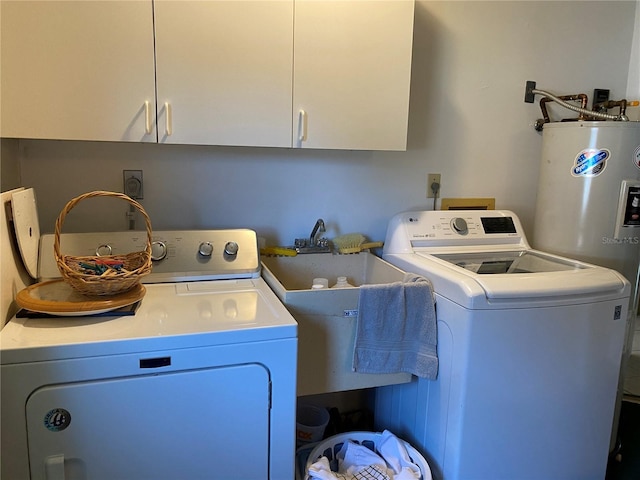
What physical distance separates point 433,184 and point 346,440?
1189mm

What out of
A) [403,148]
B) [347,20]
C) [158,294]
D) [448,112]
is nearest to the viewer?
[158,294]

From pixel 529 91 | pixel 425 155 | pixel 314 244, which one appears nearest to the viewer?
pixel 314 244

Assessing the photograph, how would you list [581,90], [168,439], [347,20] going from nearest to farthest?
[168,439], [347,20], [581,90]

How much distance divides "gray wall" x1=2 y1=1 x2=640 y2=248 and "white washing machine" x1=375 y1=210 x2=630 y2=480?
0.55 metres

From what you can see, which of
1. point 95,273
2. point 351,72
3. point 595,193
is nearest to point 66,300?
point 95,273

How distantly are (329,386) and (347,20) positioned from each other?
128 centimetres

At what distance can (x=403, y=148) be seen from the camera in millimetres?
1893

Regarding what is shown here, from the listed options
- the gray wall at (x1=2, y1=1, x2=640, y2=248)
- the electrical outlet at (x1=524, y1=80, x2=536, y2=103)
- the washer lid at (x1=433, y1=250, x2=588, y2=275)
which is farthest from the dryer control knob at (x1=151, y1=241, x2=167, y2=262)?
the electrical outlet at (x1=524, y1=80, x2=536, y2=103)

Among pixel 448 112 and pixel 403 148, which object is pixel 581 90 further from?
pixel 403 148

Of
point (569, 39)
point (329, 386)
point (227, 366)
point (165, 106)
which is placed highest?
point (569, 39)

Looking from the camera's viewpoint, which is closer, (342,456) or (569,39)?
(342,456)

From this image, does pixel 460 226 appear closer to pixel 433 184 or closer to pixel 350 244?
pixel 433 184

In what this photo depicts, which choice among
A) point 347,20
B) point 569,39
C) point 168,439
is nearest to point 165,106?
point 347,20

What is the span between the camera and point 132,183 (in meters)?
1.88
